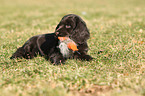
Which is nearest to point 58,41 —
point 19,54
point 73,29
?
point 73,29

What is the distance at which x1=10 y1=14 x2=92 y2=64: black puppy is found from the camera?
13.6ft

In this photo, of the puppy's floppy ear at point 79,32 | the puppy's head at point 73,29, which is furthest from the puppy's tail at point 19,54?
the puppy's floppy ear at point 79,32

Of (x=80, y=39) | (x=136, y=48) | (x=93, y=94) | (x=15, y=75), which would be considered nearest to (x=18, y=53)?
(x=15, y=75)

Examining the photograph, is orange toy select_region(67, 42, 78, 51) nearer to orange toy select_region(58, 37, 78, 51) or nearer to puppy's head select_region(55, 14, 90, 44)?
orange toy select_region(58, 37, 78, 51)

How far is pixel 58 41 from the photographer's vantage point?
14.1 feet

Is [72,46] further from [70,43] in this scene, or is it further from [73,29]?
[73,29]

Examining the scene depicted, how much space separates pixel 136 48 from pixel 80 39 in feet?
5.26

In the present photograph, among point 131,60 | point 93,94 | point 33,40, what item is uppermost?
point 33,40

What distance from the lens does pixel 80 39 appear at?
4293 mm

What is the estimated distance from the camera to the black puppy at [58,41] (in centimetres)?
414

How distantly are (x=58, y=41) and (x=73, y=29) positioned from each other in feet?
1.65

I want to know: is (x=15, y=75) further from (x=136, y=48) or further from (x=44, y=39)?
(x=136, y=48)

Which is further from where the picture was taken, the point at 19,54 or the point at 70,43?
the point at 19,54

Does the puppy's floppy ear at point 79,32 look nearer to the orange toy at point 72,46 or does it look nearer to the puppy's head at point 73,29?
the puppy's head at point 73,29
